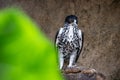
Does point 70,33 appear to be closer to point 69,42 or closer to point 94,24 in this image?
point 69,42

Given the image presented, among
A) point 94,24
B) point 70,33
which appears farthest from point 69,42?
point 94,24

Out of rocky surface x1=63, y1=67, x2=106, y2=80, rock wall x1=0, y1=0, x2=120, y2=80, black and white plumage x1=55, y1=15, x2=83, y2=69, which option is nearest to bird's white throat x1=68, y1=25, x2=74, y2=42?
black and white plumage x1=55, y1=15, x2=83, y2=69

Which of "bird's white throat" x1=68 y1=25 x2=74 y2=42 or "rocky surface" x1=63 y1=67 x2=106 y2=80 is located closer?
"rocky surface" x1=63 y1=67 x2=106 y2=80

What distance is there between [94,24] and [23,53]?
30.2 ft

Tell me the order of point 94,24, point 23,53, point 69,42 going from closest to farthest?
1. point 23,53
2. point 69,42
3. point 94,24

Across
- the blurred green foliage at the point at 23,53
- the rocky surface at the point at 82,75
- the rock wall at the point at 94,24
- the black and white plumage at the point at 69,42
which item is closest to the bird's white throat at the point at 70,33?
the black and white plumage at the point at 69,42

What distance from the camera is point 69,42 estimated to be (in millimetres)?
7230

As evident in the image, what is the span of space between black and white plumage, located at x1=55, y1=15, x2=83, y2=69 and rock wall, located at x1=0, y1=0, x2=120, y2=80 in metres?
1.82

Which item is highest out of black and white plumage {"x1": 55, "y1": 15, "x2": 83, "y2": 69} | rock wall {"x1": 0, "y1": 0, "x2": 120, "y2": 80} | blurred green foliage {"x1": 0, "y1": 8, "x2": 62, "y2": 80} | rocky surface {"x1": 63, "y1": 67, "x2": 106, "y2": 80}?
rock wall {"x1": 0, "y1": 0, "x2": 120, "y2": 80}

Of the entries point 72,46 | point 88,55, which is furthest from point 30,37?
point 88,55

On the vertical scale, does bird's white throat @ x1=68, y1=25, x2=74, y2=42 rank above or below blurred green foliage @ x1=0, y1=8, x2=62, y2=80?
above

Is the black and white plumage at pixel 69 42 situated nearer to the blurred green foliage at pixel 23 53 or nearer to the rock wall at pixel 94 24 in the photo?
the rock wall at pixel 94 24

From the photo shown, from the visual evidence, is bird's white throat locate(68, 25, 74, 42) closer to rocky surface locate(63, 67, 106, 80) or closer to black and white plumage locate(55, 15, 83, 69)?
black and white plumage locate(55, 15, 83, 69)

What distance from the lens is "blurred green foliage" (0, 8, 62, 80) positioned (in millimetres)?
458
